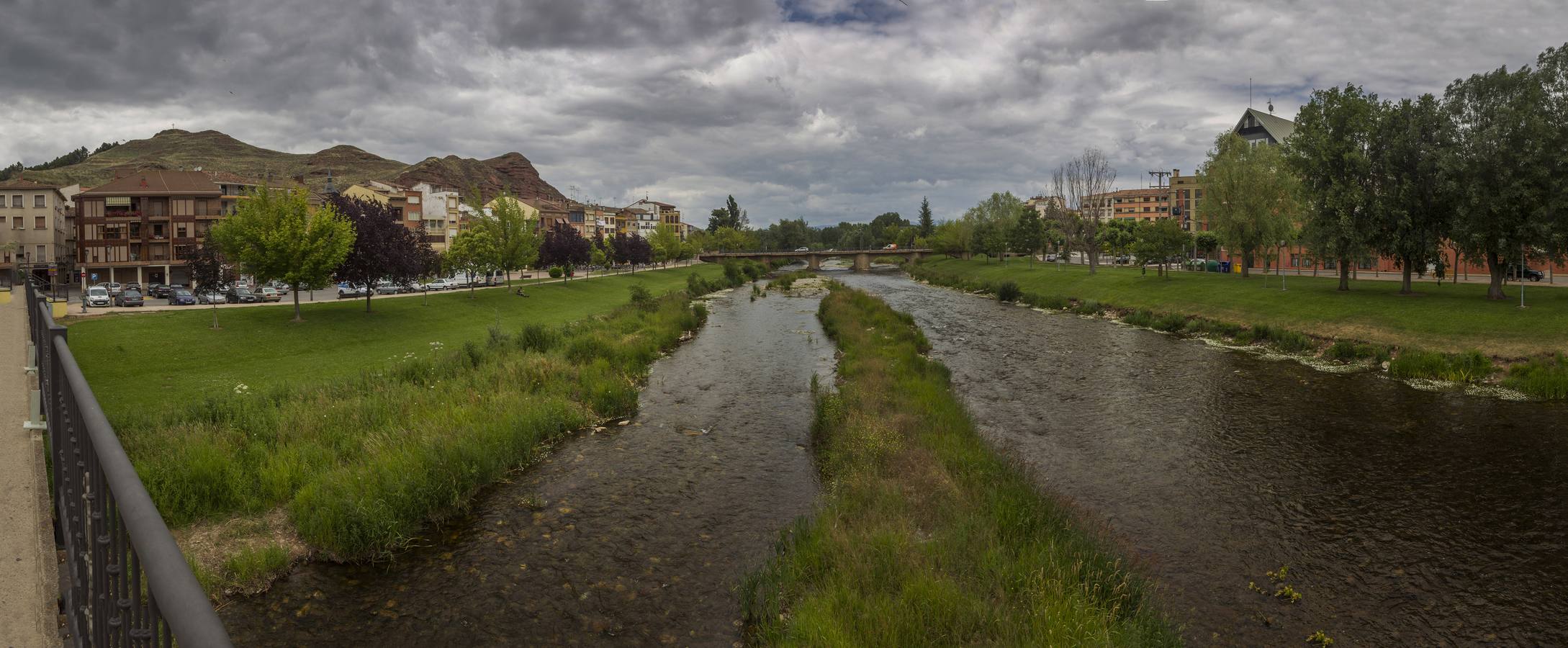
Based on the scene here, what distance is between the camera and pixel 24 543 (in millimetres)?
6539

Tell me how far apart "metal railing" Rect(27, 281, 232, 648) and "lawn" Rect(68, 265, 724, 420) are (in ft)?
55.9

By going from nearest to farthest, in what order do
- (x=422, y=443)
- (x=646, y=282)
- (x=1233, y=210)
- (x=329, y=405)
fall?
(x=422, y=443) < (x=329, y=405) < (x=1233, y=210) < (x=646, y=282)

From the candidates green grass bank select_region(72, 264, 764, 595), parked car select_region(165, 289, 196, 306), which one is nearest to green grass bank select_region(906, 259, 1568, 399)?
green grass bank select_region(72, 264, 764, 595)

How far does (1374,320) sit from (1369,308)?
3.35 meters

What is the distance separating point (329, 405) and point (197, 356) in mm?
14268

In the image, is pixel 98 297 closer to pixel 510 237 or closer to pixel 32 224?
pixel 510 237

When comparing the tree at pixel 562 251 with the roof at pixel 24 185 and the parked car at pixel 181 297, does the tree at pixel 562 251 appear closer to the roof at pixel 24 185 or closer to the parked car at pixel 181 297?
the parked car at pixel 181 297

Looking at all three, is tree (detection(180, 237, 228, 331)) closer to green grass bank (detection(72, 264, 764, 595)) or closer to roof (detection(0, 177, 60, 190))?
green grass bank (detection(72, 264, 764, 595))

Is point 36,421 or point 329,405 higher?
point 36,421

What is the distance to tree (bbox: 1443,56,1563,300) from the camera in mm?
36188

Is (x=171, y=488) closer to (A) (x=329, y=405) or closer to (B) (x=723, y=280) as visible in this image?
(A) (x=329, y=405)

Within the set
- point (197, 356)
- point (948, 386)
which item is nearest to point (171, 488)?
point (197, 356)

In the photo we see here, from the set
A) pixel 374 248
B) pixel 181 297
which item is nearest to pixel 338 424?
pixel 374 248

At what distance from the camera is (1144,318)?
50.6 metres
